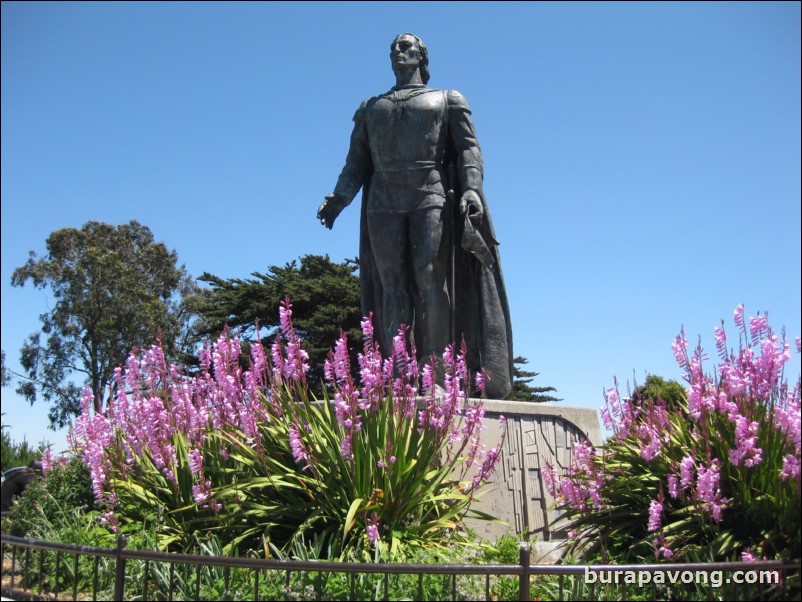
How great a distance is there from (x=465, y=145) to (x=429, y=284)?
1184mm

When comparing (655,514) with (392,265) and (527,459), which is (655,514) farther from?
(392,265)

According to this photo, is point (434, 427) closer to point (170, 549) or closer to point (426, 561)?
point (426, 561)

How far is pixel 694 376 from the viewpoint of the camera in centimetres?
465

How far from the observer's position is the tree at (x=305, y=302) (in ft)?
78.2

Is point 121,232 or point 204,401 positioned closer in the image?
point 204,401

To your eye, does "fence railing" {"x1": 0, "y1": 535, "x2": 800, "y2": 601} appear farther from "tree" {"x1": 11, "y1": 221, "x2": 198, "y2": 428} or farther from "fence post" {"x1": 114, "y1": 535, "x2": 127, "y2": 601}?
"tree" {"x1": 11, "y1": 221, "x2": 198, "y2": 428}

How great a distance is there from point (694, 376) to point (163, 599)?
287cm

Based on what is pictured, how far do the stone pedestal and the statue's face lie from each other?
290 centimetres

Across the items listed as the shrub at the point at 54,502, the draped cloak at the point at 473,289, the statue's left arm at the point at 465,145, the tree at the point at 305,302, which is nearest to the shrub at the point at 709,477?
the draped cloak at the point at 473,289

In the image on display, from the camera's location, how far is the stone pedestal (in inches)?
238

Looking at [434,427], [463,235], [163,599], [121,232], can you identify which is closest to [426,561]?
[434,427]

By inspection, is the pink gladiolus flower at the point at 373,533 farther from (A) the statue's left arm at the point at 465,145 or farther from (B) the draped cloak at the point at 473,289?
(A) the statue's left arm at the point at 465,145

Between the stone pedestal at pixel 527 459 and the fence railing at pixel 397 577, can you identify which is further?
the stone pedestal at pixel 527 459

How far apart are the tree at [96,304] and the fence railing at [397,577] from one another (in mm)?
25958
